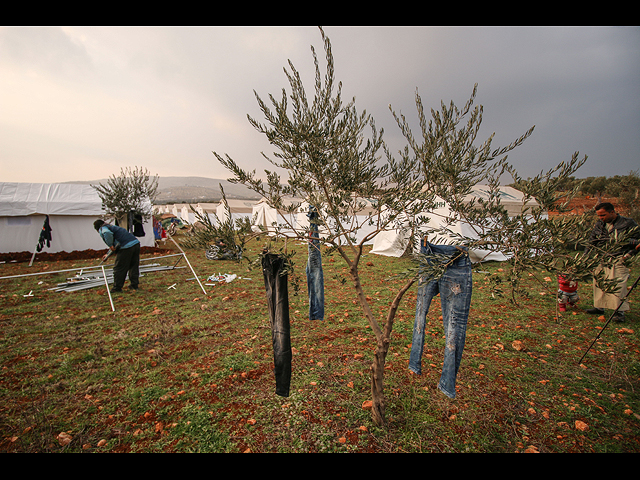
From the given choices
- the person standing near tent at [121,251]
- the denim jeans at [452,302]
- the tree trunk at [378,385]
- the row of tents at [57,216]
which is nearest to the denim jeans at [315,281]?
the denim jeans at [452,302]

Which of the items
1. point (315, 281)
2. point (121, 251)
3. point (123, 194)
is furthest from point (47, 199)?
point (315, 281)

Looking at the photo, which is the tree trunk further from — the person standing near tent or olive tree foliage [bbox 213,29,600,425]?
the person standing near tent

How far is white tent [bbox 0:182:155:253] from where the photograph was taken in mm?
14039

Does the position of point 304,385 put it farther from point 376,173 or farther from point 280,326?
point 376,173

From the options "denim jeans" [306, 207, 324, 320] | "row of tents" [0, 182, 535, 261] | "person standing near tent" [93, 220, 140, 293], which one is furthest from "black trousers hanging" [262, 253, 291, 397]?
"row of tents" [0, 182, 535, 261]

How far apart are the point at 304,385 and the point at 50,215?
17.6 m

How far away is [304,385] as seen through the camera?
11.9 ft

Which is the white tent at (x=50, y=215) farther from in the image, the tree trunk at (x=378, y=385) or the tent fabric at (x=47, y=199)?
the tree trunk at (x=378, y=385)

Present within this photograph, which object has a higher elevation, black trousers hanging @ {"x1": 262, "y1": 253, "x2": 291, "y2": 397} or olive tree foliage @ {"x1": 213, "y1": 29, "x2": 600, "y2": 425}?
olive tree foliage @ {"x1": 213, "y1": 29, "x2": 600, "y2": 425}

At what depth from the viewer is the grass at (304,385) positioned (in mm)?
2795

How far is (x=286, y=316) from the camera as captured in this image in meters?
3.25

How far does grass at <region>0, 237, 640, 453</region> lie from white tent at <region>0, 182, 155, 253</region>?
10718 mm

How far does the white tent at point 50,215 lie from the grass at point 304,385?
10.7 m
